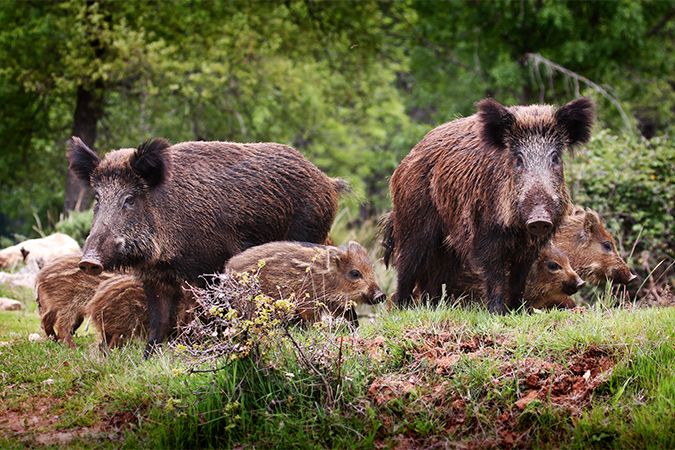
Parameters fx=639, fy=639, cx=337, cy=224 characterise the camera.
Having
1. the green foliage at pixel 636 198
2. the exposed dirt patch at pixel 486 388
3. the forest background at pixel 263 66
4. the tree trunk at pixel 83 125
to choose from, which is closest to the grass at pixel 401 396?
the exposed dirt patch at pixel 486 388

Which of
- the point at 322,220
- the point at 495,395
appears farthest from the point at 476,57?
the point at 495,395

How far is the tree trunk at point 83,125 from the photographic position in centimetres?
1515

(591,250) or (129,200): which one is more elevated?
(129,200)

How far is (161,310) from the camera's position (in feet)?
19.9

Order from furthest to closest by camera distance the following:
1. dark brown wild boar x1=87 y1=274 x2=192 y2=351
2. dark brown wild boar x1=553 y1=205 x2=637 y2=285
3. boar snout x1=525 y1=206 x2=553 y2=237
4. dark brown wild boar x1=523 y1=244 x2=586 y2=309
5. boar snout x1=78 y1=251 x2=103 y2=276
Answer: dark brown wild boar x1=553 y1=205 x2=637 y2=285, dark brown wild boar x1=523 y1=244 x2=586 y2=309, dark brown wild boar x1=87 y1=274 x2=192 y2=351, boar snout x1=78 y1=251 x2=103 y2=276, boar snout x1=525 y1=206 x2=553 y2=237

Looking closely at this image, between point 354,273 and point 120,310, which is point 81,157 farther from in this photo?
point 354,273

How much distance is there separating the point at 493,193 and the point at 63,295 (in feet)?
14.9

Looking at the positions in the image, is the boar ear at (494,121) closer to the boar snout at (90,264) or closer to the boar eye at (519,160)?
the boar eye at (519,160)

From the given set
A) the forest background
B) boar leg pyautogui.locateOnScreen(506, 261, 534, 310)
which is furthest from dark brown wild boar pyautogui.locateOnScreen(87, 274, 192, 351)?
the forest background

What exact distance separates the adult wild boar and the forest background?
6413mm

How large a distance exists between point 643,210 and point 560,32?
864cm

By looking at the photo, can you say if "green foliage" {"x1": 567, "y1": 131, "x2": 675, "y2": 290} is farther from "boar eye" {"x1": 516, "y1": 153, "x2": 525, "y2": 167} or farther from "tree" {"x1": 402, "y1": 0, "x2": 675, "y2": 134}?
"tree" {"x1": 402, "y1": 0, "x2": 675, "y2": 134}

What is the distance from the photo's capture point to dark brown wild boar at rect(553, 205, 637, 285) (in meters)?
7.02

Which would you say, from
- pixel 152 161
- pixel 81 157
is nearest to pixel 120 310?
pixel 81 157
